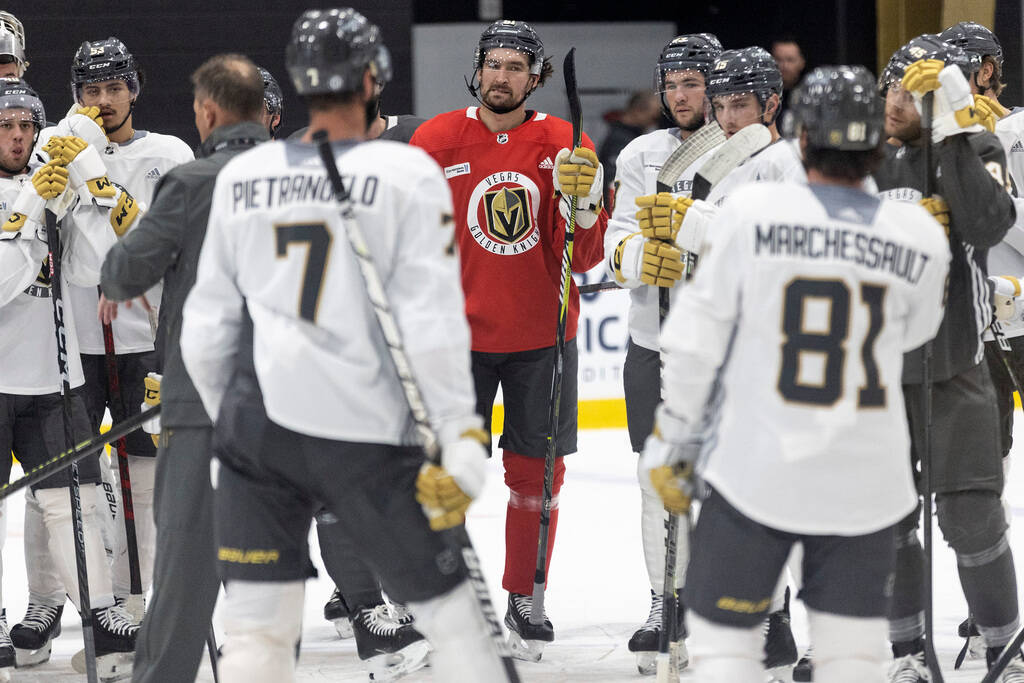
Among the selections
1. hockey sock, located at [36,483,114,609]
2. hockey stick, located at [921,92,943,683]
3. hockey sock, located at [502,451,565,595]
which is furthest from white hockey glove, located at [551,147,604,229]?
hockey sock, located at [36,483,114,609]

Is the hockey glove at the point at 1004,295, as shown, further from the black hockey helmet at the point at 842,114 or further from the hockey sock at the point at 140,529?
the hockey sock at the point at 140,529

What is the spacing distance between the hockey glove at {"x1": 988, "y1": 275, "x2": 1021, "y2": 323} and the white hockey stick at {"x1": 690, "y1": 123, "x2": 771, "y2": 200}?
1.90ft

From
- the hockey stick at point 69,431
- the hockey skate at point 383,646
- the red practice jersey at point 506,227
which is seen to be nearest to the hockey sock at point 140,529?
the hockey stick at point 69,431

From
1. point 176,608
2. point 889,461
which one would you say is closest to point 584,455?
point 176,608

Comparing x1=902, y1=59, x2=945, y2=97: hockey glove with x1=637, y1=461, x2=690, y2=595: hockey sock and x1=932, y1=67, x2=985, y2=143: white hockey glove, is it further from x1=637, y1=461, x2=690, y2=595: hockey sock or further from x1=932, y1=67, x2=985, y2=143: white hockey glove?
x1=637, y1=461, x2=690, y2=595: hockey sock

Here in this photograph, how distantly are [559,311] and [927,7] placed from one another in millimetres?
5689

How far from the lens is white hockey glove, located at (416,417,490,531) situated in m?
1.94

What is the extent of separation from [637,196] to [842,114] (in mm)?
1288

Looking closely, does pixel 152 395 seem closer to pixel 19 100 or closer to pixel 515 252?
pixel 19 100

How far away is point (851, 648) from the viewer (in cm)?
196

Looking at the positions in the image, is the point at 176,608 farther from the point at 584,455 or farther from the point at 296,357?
the point at 584,455

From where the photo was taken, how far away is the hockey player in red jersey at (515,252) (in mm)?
3438

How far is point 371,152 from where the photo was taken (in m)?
1.97

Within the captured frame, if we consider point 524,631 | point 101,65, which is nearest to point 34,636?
point 524,631
